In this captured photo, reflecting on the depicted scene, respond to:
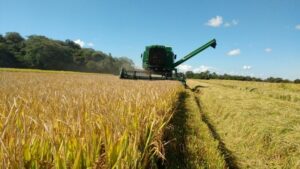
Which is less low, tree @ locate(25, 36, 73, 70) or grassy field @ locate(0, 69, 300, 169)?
tree @ locate(25, 36, 73, 70)

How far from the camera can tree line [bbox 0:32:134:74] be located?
6183 centimetres

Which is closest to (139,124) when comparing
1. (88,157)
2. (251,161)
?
(88,157)

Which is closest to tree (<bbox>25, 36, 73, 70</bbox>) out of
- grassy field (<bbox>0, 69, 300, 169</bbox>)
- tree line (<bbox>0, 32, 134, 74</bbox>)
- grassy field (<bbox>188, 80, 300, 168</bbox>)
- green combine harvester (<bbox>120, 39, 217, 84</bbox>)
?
tree line (<bbox>0, 32, 134, 74</bbox>)

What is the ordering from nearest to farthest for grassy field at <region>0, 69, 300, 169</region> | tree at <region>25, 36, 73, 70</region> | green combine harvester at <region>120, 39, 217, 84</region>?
grassy field at <region>0, 69, 300, 169</region> < green combine harvester at <region>120, 39, 217, 84</region> < tree at <region>25, 36, 73, 70</region>

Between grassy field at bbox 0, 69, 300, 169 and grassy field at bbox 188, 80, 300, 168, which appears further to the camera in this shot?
grassy field at bbox 188, 80, 300, 168

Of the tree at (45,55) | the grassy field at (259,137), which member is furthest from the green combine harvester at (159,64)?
the tree at (45,55)

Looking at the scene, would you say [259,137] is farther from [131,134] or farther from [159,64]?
[159,64]

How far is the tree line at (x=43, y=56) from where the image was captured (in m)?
61.8

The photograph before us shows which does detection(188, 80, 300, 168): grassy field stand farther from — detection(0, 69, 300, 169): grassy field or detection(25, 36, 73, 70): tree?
detection(25, 36, 73, 70): tree

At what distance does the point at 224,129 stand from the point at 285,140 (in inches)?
84.9

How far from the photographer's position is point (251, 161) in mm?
4816

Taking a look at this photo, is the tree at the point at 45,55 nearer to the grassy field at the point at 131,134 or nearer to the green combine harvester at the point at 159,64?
the green combine harvester at the point at 159,64

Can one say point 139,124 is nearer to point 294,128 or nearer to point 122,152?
point 122,152

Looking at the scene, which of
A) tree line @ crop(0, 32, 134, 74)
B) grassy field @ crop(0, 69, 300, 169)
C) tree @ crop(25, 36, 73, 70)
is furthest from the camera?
tree @ crop(25, 36, 73, 70)
